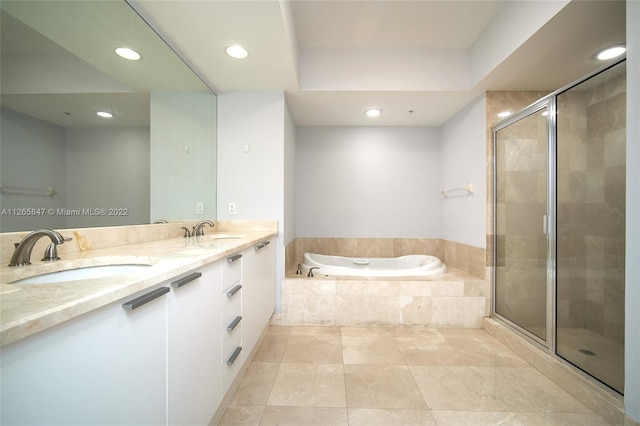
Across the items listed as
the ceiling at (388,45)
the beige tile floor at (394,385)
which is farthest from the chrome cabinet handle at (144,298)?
the ceiling at (388,45)

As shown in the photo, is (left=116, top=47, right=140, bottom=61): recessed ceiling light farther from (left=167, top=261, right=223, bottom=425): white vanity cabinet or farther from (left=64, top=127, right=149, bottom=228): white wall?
(left=167, top=261, right=223, bottom=425): white vanity cabinet

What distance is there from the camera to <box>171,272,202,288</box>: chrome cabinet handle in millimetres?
874

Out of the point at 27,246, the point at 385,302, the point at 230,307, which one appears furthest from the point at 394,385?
the point at 27,246

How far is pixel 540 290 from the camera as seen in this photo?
203 centimetres

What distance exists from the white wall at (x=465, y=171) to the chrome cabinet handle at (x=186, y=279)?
2535 mm

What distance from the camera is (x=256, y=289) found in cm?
181

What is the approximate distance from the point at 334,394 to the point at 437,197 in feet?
9.10

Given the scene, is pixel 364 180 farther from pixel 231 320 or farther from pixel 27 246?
pixel 27 246

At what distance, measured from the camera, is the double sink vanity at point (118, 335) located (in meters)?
0.47

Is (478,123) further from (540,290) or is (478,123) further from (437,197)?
(540,290)

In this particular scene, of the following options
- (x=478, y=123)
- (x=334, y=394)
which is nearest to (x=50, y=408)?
(x=334, y=394)

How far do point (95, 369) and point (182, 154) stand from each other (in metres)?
1.71

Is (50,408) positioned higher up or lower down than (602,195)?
lower down

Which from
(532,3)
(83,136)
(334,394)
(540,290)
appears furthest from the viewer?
(540,290)
